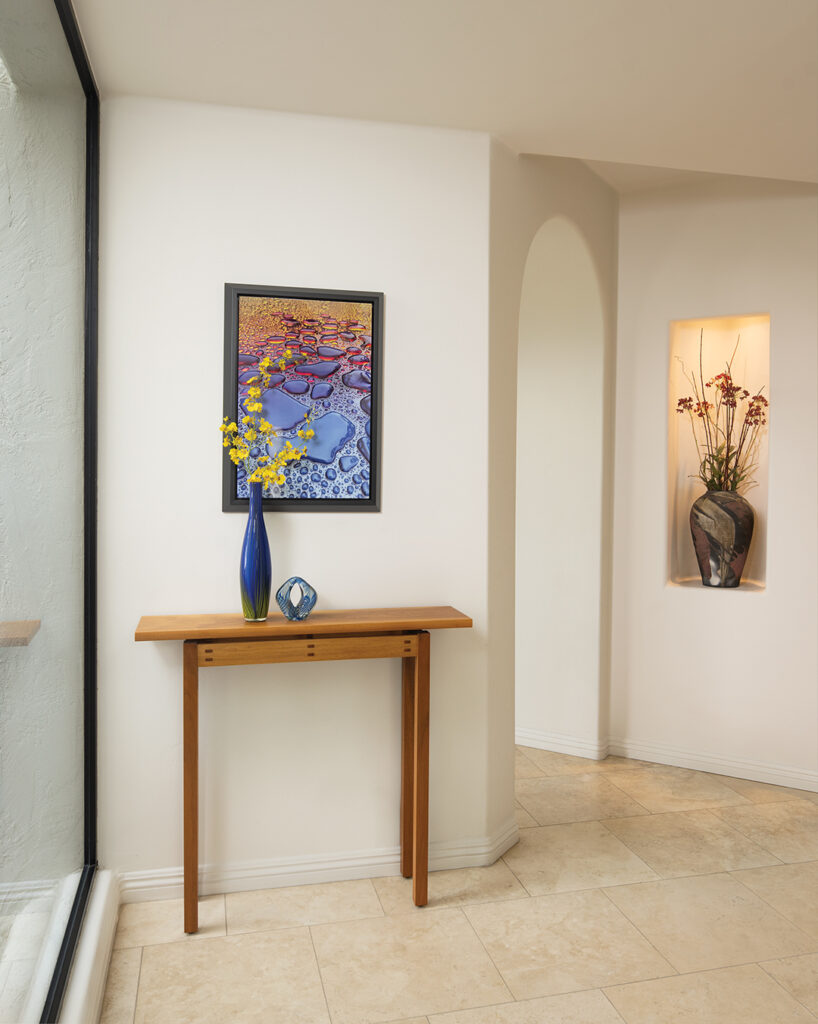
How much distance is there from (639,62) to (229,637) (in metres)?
1.99

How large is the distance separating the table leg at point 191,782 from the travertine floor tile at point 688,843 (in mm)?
1555

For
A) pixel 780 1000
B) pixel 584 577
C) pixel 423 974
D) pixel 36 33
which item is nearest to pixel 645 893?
pixel 780 1000

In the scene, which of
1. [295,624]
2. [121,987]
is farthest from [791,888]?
[121,987]

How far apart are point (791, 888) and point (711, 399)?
216 cm

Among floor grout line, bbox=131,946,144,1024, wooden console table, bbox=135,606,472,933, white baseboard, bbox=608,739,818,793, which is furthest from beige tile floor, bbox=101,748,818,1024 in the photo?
white baseboard, bbox=608,739,818,793

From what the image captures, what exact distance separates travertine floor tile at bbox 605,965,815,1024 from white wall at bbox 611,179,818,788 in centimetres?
163

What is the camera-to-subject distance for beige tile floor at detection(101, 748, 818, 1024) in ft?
A: 7.04

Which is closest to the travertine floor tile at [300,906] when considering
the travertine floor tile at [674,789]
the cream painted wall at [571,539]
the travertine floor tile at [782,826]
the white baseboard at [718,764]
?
the travertine floor tile at [674,789]

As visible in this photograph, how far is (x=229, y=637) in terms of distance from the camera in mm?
2457

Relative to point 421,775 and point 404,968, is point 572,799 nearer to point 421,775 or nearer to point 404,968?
point 421,775

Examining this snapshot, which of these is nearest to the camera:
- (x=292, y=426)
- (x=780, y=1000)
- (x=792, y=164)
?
(x=780, y=1000)

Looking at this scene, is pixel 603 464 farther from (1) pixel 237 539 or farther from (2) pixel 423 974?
(2) pixel 423 974

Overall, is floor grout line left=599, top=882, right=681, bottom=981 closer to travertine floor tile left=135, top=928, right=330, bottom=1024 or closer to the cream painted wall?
travertine floor tile left=135, top=928, right=330, bottom=1024

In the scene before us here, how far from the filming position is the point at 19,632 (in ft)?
5.49
